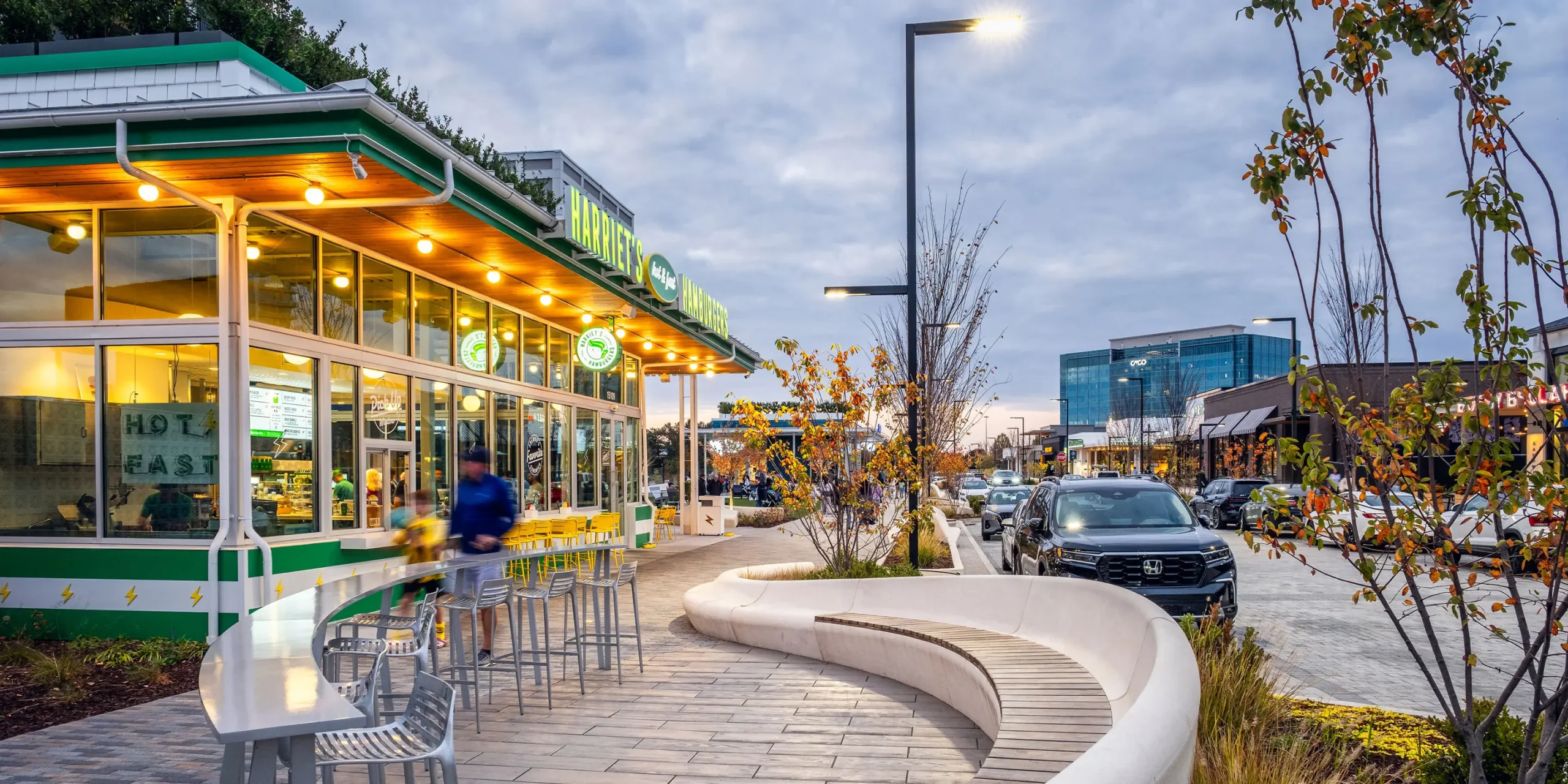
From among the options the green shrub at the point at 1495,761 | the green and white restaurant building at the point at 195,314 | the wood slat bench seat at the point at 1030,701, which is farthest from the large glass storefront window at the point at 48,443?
the green shrub at the point at 1495,761

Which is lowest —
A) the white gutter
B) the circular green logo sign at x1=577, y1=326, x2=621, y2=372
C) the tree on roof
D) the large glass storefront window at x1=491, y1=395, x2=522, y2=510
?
the large glass storefront window at x1=491, y1=395, x2=522, y2=510

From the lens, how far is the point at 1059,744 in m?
5.30

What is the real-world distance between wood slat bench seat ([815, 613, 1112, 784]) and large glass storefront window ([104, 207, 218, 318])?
25.4ft

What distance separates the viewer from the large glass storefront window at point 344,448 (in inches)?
501

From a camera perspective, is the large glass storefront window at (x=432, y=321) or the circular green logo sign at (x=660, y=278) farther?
the circular green logo sign at (x=660, y=278)

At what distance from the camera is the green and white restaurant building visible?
32.5 feet

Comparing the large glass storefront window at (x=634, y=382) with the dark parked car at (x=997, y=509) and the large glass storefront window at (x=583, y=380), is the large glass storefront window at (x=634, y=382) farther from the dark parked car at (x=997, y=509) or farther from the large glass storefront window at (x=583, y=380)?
the dark parked car at (x=997, y=509)

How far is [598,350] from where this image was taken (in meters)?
17.2

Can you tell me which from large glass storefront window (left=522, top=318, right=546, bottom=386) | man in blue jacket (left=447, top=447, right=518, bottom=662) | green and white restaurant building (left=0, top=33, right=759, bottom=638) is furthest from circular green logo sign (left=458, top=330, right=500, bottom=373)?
man in blue jacket (left=447, top=447, right=518, bottom=662)

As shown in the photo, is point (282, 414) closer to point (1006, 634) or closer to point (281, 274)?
point (281, 274)

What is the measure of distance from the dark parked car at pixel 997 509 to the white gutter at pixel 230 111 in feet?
65.7

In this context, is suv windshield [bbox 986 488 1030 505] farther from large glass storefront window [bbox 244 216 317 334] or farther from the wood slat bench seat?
the wood slat bench seat

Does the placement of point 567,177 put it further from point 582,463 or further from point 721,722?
point 721,722

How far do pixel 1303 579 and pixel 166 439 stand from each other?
1650 centimetres
